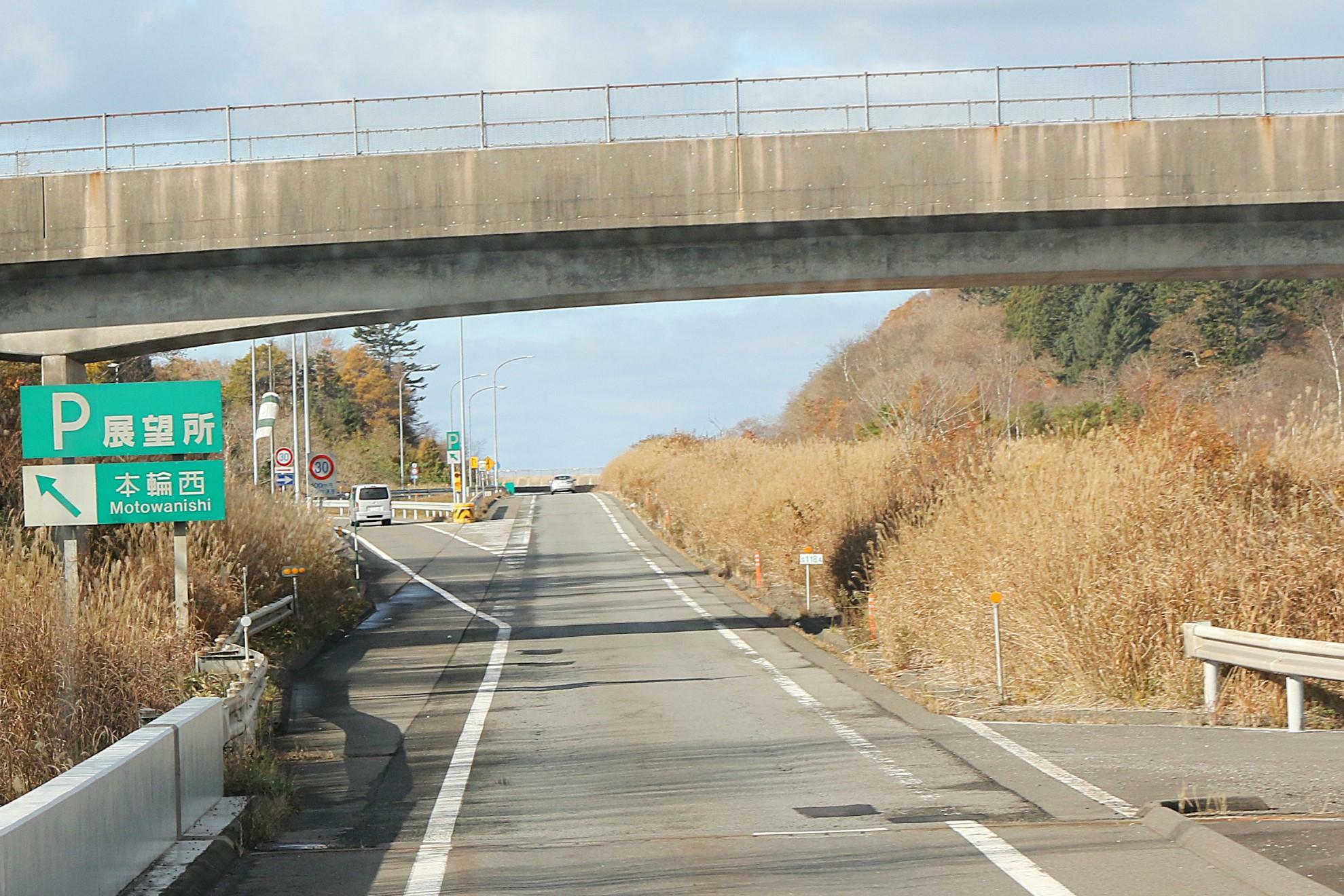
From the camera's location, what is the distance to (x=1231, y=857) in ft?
23.8

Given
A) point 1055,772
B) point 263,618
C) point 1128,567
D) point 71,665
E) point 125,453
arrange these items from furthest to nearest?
point 263,618, point 125,453, point 1128,567, point 71,665, point 1055,772

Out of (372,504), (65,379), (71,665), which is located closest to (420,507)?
(372,504)

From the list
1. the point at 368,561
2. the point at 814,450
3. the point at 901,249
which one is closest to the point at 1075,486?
the point at 901,249

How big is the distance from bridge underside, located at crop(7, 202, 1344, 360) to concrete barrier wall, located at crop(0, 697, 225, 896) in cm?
1082

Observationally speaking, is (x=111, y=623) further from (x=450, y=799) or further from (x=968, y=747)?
(x=968, y=747)

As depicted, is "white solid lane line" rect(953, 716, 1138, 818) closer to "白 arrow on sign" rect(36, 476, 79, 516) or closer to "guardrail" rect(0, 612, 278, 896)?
"guardrail" rect(0, 612, 278, 896)

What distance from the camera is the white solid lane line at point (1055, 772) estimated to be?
8.84m

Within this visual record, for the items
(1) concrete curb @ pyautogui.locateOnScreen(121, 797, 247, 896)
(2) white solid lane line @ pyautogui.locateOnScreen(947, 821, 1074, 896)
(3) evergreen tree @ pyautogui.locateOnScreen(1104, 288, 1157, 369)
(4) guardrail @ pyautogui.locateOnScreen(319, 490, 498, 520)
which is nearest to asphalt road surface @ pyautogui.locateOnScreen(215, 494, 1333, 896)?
(2) white solid lane line @ pyautogui.locateOnScreen(947, 821, 1074, 896)

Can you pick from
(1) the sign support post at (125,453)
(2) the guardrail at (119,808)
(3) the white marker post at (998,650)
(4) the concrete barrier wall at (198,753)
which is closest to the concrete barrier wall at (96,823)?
(2) the guardrail at (119,808)

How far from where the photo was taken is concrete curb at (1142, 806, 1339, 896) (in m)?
6.59

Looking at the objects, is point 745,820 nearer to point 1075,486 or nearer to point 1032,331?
point 1075,486

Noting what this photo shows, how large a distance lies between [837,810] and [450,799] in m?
2.93

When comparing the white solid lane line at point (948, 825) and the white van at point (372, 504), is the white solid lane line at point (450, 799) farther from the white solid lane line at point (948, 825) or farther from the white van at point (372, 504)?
the white van at point (372, 504)

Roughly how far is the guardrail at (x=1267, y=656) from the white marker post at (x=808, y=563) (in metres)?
9.69
